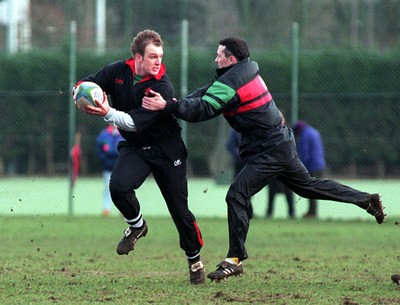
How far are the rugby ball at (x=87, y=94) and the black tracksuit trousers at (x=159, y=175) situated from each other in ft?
2.00

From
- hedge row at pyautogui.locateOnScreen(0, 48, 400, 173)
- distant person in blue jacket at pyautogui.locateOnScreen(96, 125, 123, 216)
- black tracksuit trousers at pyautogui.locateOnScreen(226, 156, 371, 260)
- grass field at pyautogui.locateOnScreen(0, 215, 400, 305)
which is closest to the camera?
grass field at pyautogui.locateOnScreen(0, 215, 400, 305)

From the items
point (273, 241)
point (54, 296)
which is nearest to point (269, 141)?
point (54, 296)

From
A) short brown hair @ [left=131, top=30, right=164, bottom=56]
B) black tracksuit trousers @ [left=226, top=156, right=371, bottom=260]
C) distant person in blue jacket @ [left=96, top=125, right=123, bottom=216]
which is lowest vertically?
distant person in blue jacket @ [left=96, top=125, right=123, bottom=216]

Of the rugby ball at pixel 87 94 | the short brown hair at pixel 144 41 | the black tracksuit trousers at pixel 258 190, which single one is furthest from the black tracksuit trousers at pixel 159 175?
the short brown hair at pixel 144 41

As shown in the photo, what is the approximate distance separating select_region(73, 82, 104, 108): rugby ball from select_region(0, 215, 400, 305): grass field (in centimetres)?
164

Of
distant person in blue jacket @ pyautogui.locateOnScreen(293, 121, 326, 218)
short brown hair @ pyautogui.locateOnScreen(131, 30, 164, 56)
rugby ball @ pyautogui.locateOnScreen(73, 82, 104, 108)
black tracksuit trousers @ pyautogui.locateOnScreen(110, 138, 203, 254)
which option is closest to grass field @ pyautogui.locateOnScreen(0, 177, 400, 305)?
black tracksuit trousers @ pyautogui.locateOnScreen(110, 138, 203, 254)

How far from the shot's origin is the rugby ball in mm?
8414

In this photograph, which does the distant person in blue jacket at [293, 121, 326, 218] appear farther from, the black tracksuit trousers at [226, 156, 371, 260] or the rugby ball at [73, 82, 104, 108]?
the rugby ball at [73, 82, 104, 108]

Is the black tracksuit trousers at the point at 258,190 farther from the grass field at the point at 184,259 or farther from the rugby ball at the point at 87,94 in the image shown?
the rugby ball at the point at 87,94

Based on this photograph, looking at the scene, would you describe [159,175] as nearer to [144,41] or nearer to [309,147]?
[144,41]

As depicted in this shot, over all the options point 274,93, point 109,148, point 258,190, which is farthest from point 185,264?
point 274,93

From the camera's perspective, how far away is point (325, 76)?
22078 mm

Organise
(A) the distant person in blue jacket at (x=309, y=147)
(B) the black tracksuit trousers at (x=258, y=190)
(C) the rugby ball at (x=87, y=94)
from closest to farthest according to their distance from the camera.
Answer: (C) the rugby ball at (x=87, y=94) → (B) the black tracksuit trousers at (x=258, y=190) → (A) the distant person in blue jacket at (x=309, y=147)

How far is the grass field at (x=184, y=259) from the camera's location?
7988 mm
